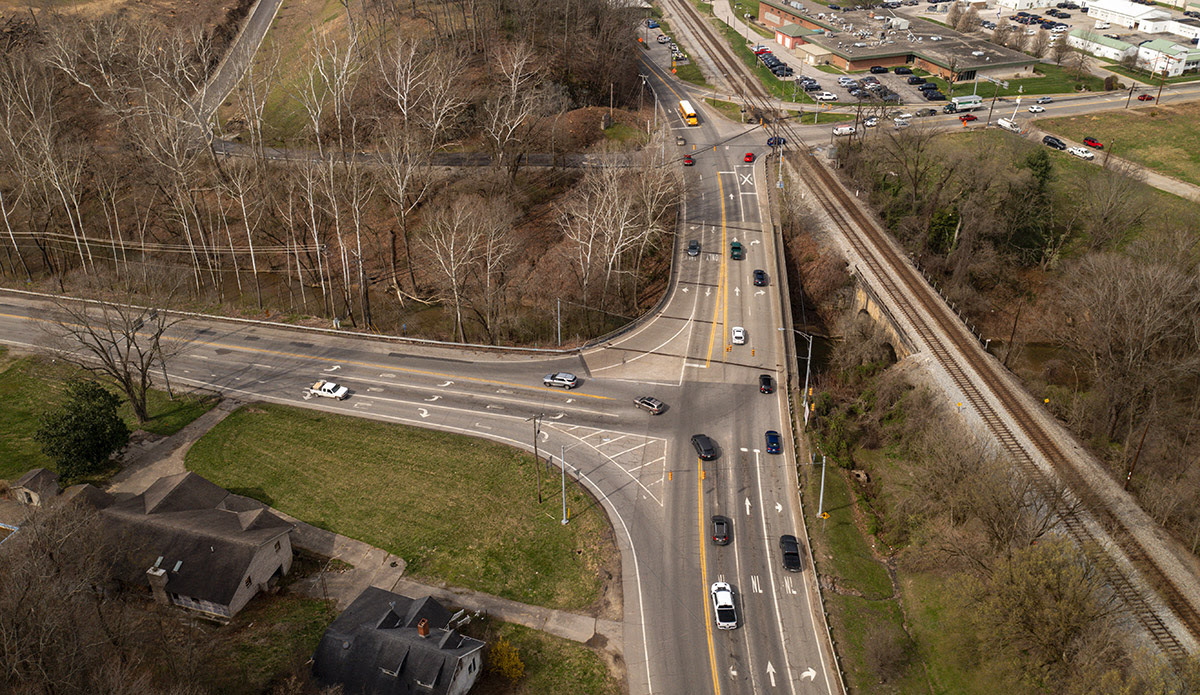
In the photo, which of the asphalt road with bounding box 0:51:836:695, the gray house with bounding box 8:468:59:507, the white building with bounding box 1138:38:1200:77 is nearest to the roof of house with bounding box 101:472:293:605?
the gray house with bounding box 8:468:59:507


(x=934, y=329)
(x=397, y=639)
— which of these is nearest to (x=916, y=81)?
(x=934, y=329)

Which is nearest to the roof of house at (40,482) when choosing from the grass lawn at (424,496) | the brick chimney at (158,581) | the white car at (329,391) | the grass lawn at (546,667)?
the grass lawn at (424,496)

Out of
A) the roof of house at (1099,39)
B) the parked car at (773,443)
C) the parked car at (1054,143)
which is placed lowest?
the parked car at (773,443)

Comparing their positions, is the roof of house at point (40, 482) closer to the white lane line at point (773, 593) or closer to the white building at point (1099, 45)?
the white lane line at point (773, 593)

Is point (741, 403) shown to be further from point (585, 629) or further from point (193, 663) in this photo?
point (193, 663)

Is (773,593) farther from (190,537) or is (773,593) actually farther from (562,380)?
(190,537)

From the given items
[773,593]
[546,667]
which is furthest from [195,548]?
[773,593]

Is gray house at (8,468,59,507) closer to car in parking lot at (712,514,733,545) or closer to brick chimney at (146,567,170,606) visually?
brick chimney at (146,567,170,606)
